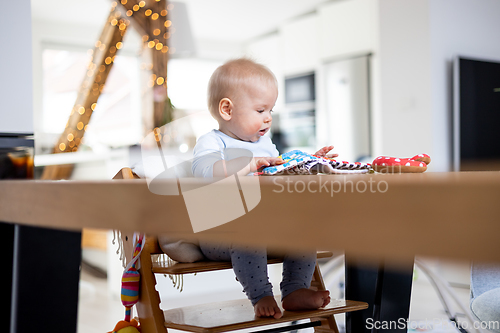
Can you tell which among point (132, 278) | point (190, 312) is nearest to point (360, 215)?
point (132, 278)

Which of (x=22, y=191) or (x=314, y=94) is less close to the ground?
(x=314, y=94)

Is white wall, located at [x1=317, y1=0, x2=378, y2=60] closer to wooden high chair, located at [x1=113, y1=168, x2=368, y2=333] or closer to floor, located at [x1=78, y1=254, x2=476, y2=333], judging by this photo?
floor, located at [x1=78, y1=254, x2=476, y2=333]

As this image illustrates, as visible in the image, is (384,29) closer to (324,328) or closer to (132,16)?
(132,16)

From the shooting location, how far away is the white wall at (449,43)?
3117mm

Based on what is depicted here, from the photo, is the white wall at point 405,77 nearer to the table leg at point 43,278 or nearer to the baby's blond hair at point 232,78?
the baby's blond hair at point 232,78

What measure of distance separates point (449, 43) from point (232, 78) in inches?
109

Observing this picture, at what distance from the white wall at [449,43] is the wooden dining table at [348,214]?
121 inches

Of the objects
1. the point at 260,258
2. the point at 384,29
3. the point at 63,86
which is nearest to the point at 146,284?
the point at 260,258

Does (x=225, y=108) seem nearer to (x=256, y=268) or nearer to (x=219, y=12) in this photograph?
(x=256, y=268)

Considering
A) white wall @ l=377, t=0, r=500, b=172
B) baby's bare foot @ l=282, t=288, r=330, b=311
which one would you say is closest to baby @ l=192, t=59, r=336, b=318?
baby's bare foot @ l=282, t=288, r=330, b=311

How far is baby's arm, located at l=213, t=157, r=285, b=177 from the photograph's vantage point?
60cm

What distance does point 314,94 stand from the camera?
16.0 ft

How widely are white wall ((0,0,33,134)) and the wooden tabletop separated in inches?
28.9

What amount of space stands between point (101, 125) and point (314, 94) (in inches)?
113
